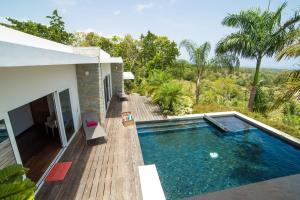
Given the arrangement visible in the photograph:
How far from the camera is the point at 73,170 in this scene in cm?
519

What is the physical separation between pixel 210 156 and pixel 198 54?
911 centimetres

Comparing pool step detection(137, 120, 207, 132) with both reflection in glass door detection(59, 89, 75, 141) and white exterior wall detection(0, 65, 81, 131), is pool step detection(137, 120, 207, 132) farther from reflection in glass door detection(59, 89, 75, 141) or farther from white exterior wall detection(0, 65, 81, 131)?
white exterior wall detection(0, 65, 81, 131)

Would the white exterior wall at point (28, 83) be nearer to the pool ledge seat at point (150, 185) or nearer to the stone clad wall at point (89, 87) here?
the stone clad wall at point (89, 87)

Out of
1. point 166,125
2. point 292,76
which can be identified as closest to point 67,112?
point 166,125

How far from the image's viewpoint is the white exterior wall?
133 inches

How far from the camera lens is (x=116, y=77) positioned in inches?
648

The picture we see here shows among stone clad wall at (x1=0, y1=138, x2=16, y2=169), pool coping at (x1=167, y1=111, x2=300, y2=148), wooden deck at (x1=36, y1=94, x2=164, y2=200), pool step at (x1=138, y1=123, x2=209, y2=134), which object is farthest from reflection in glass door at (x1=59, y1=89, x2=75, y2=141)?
pool coping at (x1=167, y1=111, x2=300, y2=148)

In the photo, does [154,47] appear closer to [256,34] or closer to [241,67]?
[241,67]

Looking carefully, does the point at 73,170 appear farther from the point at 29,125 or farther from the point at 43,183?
the point at 29,125

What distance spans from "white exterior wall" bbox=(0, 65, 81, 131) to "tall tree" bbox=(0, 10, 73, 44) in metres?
31.4

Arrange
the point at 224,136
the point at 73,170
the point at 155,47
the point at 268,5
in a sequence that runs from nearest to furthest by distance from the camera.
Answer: the point at 73,170 < the point at 224,136 < the point at 268,5 < the point at 155,47

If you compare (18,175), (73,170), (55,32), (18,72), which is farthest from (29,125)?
(55,32)

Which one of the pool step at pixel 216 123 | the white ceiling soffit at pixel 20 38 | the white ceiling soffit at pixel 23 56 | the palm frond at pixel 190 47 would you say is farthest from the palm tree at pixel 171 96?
the white ceiling soffit at pixel 23 56

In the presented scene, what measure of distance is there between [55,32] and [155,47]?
2083 cm
